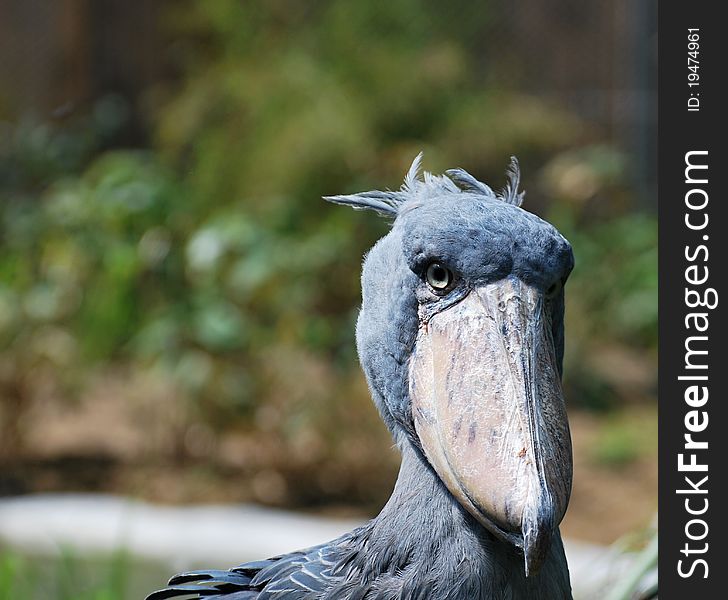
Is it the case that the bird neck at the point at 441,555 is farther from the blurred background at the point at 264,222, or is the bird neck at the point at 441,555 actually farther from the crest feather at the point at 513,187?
the blurred background at the point at 264,222

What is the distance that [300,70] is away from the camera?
20.5 ft

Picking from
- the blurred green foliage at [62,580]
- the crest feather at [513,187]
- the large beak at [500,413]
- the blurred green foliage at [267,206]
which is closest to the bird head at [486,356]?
the large beak at [500,413]

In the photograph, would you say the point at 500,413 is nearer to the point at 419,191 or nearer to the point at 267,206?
the point at 419,191

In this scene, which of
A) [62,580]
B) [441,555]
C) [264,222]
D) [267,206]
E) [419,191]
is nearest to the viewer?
[441,555]

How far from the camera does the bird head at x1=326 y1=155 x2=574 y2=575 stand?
4.51 feet

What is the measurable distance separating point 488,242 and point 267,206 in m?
3.84

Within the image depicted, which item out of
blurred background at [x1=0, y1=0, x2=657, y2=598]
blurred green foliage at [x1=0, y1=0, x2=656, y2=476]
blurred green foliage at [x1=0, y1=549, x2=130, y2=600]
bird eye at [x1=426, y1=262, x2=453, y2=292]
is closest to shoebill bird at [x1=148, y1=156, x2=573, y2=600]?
bird eye at [x1=426, y1=262, x2=453, y2=292]

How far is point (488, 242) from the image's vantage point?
1.45 m

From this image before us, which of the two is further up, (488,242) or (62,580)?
(488,242)

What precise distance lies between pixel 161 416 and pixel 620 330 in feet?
9.86

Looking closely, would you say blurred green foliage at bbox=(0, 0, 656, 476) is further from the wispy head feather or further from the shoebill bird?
the shoebill bird

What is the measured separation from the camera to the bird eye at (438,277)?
150 cm

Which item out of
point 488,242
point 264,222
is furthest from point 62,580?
point 264,222
